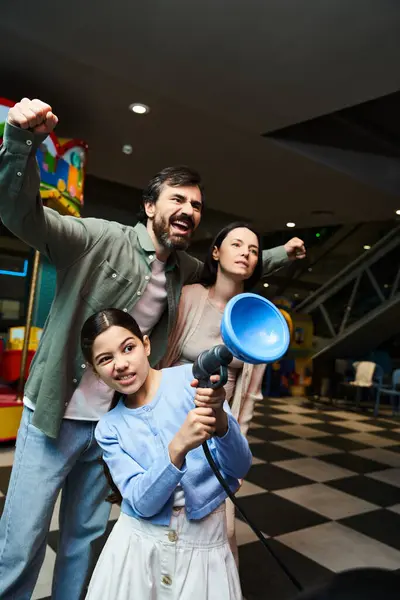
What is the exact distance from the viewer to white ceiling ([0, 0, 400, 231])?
246 centimetres

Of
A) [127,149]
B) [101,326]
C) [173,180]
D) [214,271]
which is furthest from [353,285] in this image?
[101,326]

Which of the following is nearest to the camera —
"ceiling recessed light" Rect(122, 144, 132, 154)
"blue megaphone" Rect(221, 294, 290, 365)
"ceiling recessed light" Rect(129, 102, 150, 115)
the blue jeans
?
"blue megaphone" Rect(221, 294, 290, 365)

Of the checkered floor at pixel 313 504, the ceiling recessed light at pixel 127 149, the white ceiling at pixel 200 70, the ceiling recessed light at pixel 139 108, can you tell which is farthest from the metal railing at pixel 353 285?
the ceiling recessed light at pixel 139 108

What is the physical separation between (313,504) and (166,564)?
2.02 metres

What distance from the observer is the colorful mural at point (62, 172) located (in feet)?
11.5

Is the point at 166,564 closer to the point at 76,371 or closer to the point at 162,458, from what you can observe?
the point at 162,458

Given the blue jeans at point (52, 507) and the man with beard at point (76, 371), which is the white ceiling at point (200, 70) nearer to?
the man with beard at point (76, 371)

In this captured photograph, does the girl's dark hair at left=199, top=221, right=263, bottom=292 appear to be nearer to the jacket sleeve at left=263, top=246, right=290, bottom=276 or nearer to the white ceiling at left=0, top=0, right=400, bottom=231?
the jacket sleeve at left=263, top=246, right=290, bottom=276

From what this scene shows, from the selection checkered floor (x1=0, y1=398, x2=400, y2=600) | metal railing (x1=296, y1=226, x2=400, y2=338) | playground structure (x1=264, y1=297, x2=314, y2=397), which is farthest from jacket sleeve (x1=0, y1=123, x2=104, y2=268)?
metal railing (x1=296, y1=226, x2=400, y2=338)

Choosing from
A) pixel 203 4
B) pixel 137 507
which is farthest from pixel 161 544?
pixel 203 4

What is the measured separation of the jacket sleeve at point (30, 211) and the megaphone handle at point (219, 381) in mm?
557

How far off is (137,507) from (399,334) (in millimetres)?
8003

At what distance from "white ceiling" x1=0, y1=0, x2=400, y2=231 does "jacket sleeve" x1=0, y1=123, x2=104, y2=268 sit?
1.82m

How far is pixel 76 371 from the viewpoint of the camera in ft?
4.11
